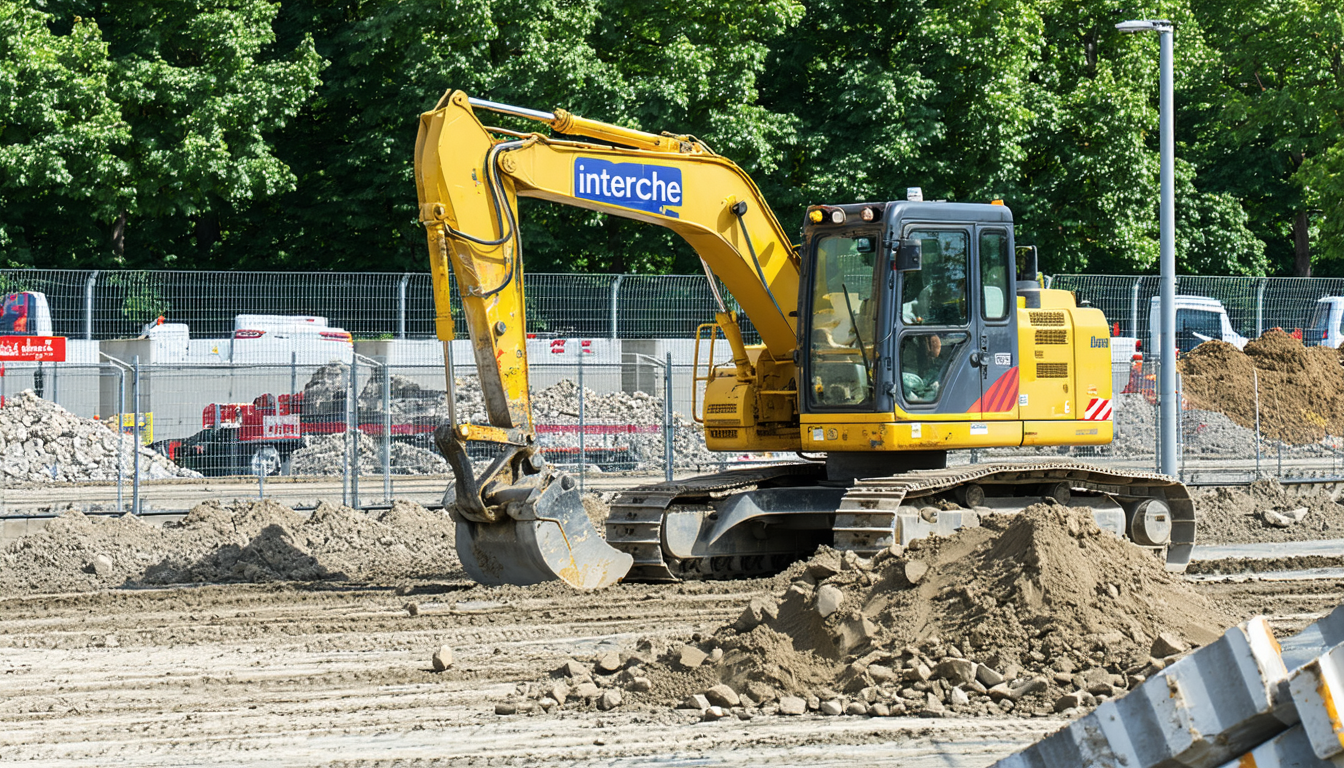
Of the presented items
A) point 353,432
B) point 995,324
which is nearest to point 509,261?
point 995,324

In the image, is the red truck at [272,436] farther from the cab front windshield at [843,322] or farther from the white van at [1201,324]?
the white van at [1201,324]

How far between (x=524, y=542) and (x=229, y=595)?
2957 mm

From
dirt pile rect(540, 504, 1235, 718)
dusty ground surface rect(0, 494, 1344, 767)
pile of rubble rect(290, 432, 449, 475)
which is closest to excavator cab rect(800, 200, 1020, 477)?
dusty ground surface rect(0, 494, 1344, 767)

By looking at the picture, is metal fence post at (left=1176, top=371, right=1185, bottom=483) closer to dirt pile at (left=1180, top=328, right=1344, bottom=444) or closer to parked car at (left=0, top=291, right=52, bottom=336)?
dirt pile at (left=1180, top=328, right=1344, bottom=444)

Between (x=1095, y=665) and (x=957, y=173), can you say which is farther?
(x=957, y=173)

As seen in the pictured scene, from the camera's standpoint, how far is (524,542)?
10453mm

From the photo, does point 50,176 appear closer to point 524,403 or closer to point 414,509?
point 414,509

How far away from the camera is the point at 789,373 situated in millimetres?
12305

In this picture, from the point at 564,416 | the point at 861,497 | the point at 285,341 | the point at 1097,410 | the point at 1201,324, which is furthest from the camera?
the point at 1201,324

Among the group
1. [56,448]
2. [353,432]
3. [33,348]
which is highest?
[33,348]

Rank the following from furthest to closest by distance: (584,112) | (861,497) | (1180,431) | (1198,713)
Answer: (584,112) → (1180,431) → (861,497) → (1198,713)

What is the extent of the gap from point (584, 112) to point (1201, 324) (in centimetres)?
1323

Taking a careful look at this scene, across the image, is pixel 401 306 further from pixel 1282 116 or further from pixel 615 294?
pixel 1282 116

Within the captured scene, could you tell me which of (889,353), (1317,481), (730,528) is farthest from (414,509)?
(1317,481)
